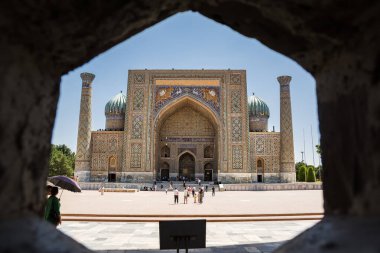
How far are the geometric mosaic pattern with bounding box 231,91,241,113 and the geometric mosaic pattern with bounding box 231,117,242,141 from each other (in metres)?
0.74

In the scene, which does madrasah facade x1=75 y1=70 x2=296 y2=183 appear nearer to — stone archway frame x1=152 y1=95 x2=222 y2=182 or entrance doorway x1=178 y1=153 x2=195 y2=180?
stone archway frame x1=152 y1=95 x2=222 y2=182

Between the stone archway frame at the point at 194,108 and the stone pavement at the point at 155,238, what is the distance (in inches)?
722

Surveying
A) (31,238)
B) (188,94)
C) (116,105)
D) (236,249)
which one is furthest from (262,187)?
(31,238)

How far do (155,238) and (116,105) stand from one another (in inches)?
1034

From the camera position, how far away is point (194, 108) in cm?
2720

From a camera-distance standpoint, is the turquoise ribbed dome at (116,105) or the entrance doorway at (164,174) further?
the turquoise ribbed dome at (116,105)

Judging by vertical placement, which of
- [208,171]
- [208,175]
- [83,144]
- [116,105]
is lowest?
[208,175]

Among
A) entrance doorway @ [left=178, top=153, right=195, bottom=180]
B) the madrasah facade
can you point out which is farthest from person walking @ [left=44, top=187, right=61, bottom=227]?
entrance doorway @ [left=178, top=153, right=195, bottom=180]

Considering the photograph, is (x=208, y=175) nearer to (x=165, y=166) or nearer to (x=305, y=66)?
(x=165, y=166)

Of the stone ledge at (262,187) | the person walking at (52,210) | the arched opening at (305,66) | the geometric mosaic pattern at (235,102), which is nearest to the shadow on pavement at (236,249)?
the person walking at (52,210)

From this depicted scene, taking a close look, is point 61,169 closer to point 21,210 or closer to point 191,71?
point 191,71

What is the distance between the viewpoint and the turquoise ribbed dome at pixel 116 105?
3018 cm

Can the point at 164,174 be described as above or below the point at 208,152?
below

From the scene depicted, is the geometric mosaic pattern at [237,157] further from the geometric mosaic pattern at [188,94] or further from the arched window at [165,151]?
the arched window at [165,151]
